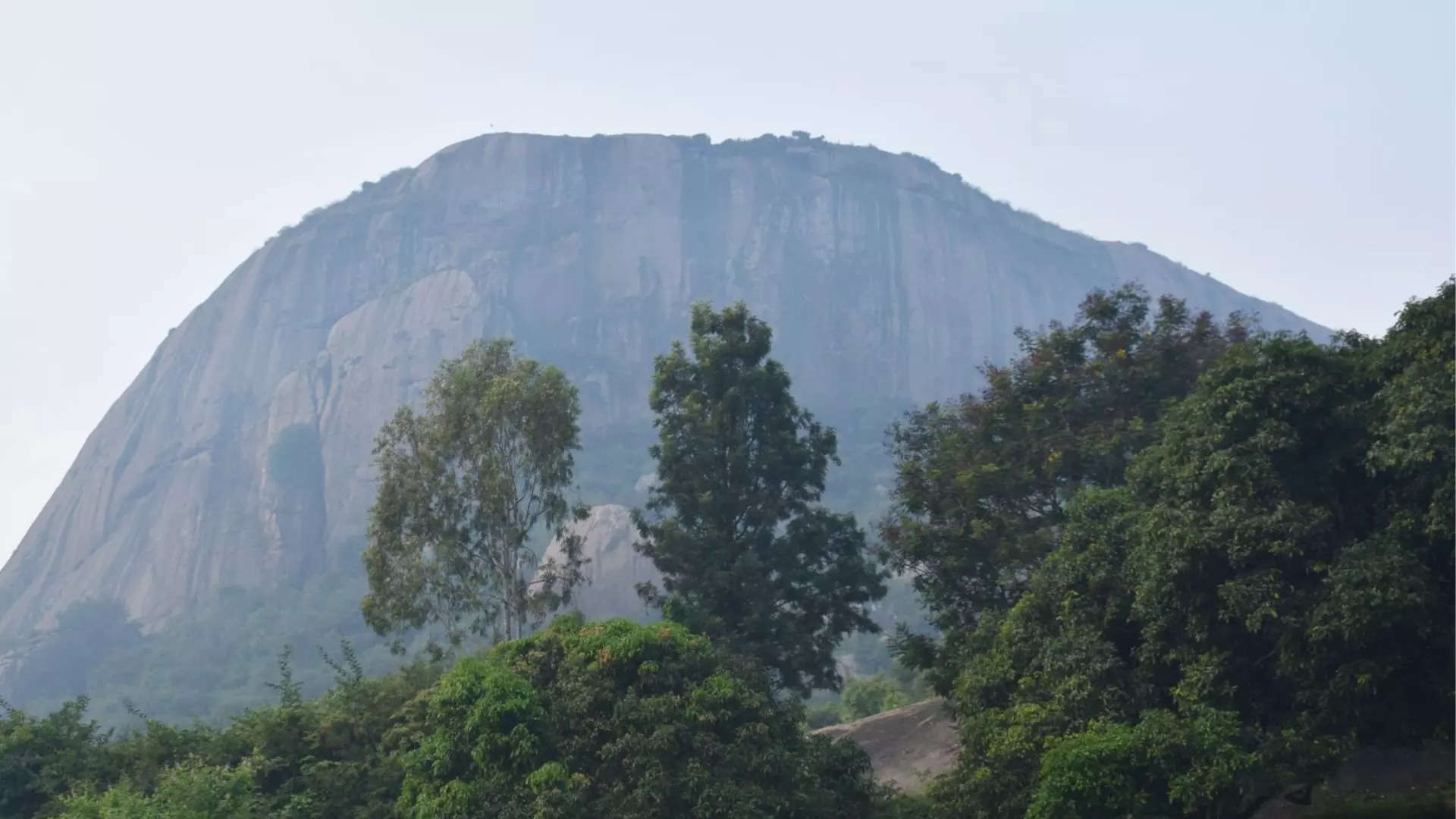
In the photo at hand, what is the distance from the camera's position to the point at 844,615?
22188 millimetres

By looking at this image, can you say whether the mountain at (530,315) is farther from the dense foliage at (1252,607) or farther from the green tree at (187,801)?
the dense foliage at (1252,607)

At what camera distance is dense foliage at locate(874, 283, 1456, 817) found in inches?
488

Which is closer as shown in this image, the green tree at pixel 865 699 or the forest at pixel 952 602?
the forest at pixel 952 602

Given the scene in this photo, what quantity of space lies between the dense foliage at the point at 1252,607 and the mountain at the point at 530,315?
233 feet

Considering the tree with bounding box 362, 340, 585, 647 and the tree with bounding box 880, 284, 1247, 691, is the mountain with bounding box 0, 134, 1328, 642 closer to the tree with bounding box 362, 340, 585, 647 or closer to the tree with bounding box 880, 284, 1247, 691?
the tree with bounding box 362, 340, 585, 647

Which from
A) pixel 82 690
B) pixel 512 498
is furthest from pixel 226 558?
pixel 512 498

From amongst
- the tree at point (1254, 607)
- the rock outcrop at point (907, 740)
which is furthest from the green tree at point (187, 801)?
the rock outcrop at point (907, 740)

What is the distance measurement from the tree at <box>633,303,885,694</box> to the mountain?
2457 inches

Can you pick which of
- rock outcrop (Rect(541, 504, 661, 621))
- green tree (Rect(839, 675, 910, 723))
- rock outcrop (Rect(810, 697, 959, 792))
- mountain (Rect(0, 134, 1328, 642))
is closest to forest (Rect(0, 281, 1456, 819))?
rock outcrop (Rect(810, 697, 959, 792))

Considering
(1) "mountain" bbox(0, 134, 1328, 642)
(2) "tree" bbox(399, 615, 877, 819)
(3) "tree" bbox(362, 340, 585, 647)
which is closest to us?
(2) "tree" bbox(399, 615, 877, 819)

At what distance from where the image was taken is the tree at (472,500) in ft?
71.1

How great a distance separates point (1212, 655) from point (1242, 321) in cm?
945

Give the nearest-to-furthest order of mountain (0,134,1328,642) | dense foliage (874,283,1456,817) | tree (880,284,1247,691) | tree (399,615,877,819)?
dense foliage (874,283,1456,817) → tree (399,615,877,819) → tree (880,284,1247,691) → mountain (0,134,1328,642)

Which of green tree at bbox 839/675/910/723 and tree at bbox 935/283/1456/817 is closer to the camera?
tree at bbox 935/283/1456/817
